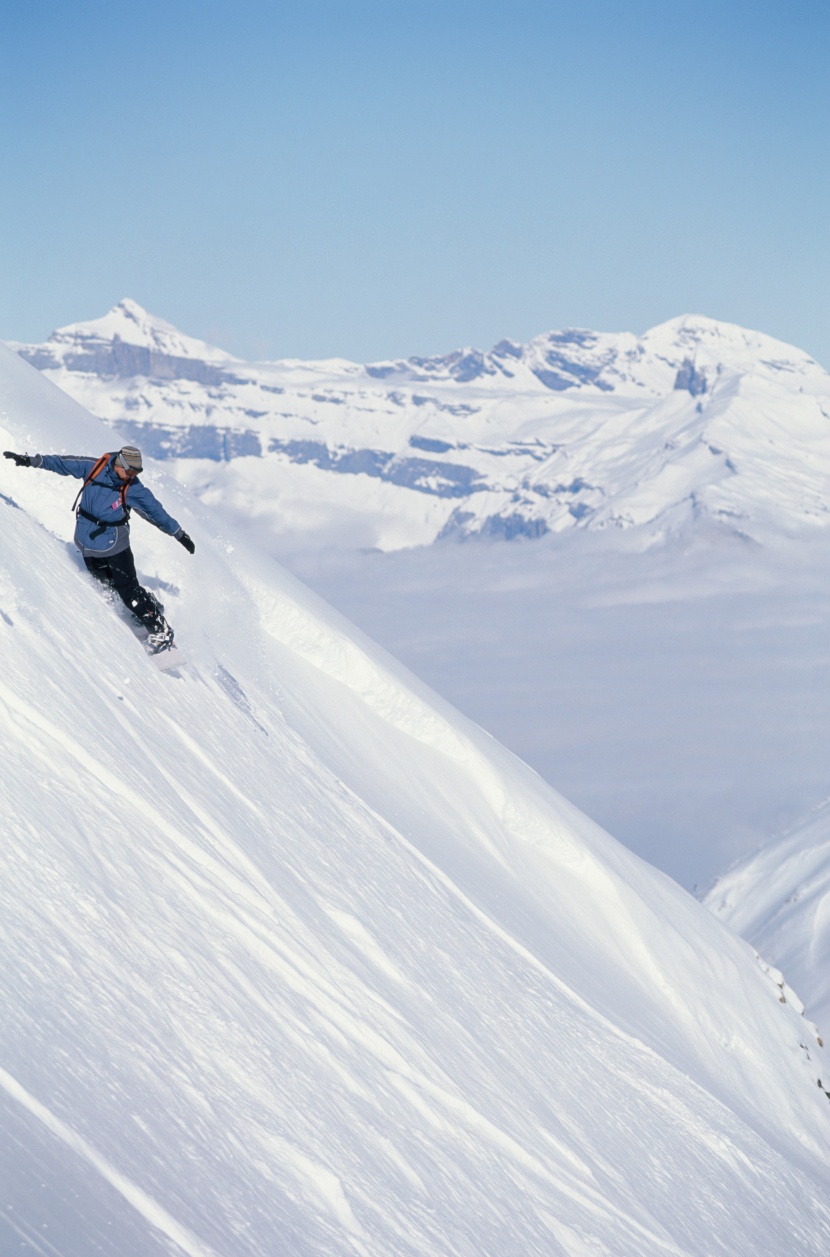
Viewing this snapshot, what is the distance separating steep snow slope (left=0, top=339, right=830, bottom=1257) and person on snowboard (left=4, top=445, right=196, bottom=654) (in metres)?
0.33

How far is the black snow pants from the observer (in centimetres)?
1331

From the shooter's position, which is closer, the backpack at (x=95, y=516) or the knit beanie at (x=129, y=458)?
the knit beanie at (x=129, y=458)

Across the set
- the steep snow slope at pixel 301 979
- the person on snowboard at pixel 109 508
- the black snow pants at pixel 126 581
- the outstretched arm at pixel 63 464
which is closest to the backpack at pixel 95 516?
the person on snowboard at pixel 109 508

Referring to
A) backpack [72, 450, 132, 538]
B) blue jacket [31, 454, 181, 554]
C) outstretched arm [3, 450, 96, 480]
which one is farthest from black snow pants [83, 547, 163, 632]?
outstretched arm [3, 450, 96, 480]

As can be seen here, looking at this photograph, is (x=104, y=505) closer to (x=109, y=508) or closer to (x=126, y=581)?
(x=109, y=508)

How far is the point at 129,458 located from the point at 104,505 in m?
0.55

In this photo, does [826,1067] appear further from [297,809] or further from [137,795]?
[137,795]

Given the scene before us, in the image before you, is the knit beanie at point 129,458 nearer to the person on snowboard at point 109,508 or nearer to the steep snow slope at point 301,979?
the person on snowboard at point 109,508

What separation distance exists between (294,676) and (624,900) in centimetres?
914

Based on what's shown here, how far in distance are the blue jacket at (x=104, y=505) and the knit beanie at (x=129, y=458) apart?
111 mm

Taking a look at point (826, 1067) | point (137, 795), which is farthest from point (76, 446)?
point (826, 1067)

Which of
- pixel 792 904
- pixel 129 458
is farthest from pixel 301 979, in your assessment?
pixel 792 904

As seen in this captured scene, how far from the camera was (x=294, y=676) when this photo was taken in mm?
20484

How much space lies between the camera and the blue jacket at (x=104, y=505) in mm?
12836
